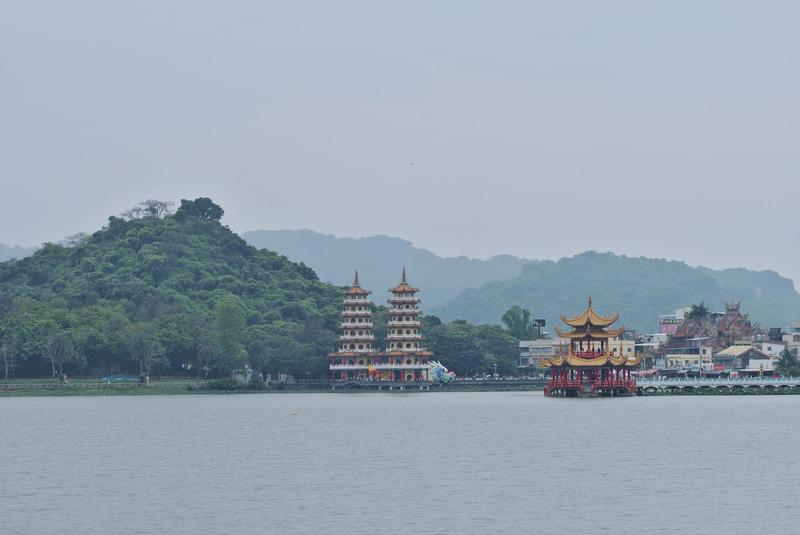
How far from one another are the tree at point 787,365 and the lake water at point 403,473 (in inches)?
2129

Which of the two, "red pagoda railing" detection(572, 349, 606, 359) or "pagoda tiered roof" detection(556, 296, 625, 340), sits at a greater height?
"pagoda tiered roof" detection(556, 296, 625, 340)

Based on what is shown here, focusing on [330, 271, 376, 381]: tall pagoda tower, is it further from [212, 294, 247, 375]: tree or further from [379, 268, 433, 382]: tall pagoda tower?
[212, 294, 247, 375]: tree

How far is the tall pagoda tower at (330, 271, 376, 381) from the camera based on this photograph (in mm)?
170375

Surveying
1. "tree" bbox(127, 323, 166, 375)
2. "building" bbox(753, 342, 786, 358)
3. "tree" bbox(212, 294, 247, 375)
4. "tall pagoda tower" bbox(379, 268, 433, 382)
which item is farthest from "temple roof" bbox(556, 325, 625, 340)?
"building" bbox(753, 342, 786, 358)

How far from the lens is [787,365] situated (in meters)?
162

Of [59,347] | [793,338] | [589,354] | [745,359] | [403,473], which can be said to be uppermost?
[793,338]

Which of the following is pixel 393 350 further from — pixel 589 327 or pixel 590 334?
pixel 590 334

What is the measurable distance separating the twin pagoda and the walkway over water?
37.6 metres

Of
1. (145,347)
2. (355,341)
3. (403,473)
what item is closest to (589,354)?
(355,341)

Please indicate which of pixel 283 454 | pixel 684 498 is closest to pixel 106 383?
pixel 283 454

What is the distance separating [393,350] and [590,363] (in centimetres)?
4797

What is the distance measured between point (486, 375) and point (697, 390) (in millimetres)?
45210

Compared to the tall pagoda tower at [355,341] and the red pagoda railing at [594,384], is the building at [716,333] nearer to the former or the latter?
the tall pagoda tower at [355,341]

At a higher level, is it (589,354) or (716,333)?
(716,333)
